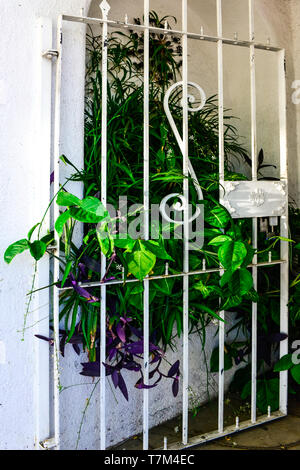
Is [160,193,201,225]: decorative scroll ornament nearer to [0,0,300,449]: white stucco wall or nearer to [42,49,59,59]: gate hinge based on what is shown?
[0,0,300,449]: white stucco wall

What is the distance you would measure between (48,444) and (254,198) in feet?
4.85

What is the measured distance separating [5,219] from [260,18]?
2038 mm

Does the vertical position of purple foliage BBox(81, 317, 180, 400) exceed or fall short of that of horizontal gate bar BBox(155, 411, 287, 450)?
it exceeds it

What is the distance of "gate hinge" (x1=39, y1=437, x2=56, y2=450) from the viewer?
2.07m

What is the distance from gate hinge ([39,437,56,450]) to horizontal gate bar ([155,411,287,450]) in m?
0.58

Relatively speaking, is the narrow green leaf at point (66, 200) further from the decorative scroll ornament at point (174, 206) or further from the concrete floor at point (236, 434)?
the concrete floor at point (236, 434)

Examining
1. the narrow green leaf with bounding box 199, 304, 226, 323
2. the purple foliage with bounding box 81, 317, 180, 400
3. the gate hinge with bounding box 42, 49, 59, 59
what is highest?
the gate hinge with bounding box 42, 49, 59, 59

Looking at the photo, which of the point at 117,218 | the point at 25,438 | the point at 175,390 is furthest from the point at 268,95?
the point at 25,438

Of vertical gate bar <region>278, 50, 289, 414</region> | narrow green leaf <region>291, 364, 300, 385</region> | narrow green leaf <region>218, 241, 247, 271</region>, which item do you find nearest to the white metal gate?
vertical gate bar <region>278, 50, 289, 414</region>

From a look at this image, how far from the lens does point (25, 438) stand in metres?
2.08

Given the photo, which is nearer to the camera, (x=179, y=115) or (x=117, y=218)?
(x=117, y=218)

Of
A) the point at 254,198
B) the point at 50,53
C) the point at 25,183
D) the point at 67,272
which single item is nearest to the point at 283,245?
the point at 254,198

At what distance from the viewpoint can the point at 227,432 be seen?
8.36ft

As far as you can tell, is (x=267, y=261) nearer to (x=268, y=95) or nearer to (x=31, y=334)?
(x=268, y=95)
